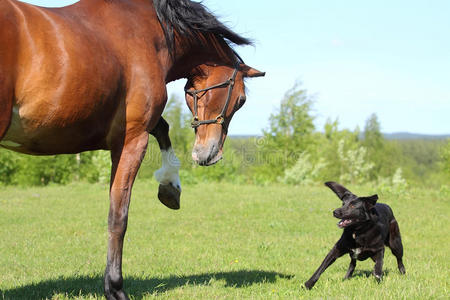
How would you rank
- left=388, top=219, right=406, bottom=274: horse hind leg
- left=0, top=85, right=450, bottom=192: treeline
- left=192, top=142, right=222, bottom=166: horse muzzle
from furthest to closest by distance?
1. left=0, top=85, right=450, bottom=192: treeline
2. left=388, top=219, right=406, bottom=274: horse hind leg
3. left=192, top=142, right=222, bottom=166: horse muzzle

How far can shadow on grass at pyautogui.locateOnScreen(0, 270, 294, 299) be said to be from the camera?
4602 millimetres

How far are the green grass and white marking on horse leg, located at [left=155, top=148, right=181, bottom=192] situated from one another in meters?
1.16

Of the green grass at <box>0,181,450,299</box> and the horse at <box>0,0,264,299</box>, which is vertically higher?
the horse at <box>0,0,264,299</box>

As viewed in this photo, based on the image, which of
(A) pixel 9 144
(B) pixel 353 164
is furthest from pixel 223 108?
(B) pixel 353 164

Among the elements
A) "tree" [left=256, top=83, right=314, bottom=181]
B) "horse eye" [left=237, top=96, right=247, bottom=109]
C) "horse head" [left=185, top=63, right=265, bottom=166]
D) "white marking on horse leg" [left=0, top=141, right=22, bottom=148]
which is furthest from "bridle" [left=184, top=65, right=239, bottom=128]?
"tree" [left=256, top=83, right=314, bottom=181]

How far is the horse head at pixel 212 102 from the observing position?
4.51 meters

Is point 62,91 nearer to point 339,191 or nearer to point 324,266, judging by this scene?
point 324,266

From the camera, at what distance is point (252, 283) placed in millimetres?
5379

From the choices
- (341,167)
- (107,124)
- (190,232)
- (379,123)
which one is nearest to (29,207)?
(190,232)

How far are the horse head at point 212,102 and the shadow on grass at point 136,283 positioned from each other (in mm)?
1592

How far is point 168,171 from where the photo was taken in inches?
184

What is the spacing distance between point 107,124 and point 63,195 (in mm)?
13061

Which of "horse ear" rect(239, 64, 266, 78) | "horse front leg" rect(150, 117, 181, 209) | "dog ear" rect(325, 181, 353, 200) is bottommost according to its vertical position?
"dog ear" rect(325, 181, 353, 200)

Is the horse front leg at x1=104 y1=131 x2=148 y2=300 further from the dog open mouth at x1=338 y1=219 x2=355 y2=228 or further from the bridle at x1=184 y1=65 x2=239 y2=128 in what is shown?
the dog open mouth at x1=338 y1=219 x2=355 y2=228
